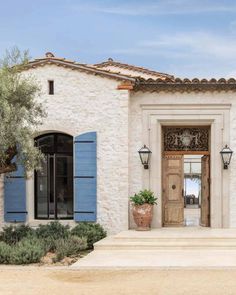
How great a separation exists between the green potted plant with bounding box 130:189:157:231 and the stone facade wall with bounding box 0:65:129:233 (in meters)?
0.33

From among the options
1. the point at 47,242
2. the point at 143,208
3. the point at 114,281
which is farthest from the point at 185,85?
the point at 114,281

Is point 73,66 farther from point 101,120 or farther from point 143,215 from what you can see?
point 143,215

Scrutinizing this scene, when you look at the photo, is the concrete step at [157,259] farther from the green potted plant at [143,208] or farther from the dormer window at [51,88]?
the dormer window at [51,88]

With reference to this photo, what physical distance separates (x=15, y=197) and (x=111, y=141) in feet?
9.97

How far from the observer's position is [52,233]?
1331 centimetres

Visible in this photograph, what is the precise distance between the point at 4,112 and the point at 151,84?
454 cm

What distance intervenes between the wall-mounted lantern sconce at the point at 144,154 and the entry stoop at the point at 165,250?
1879 millimetres

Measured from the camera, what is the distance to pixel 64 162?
15328mm

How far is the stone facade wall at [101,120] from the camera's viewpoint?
1466 centimetres

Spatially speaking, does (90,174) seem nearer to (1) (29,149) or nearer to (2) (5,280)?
(1) (29,149)

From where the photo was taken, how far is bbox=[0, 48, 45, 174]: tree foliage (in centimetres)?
1201

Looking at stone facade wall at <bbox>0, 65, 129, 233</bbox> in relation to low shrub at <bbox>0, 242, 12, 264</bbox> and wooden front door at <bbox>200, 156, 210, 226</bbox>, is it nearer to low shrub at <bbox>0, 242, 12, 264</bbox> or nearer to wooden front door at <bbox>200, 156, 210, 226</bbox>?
wooden front door at <bbox>200, 156, 210, 226</bbox>

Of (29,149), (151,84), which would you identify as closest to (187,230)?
(151,84)

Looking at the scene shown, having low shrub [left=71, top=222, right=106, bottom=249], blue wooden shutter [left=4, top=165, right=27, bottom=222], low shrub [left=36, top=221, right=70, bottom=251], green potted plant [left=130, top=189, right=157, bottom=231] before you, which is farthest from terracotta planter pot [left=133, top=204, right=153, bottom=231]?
blue wooden shutter [left=4, top=165, right=27, bottom=222]
